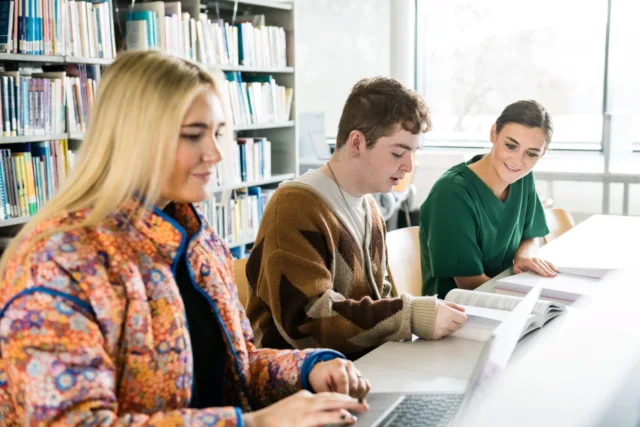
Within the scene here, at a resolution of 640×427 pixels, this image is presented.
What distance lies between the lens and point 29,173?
9.87 ft

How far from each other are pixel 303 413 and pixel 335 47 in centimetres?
581

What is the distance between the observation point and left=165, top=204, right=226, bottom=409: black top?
3.82 ft

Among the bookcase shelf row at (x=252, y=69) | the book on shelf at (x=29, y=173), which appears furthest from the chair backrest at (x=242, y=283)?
the bookcase shelf row at (x=252, y=69)

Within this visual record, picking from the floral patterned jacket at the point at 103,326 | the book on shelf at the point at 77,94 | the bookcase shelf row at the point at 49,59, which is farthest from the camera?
the book on shelf at the point at 77,94

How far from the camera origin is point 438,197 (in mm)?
2188

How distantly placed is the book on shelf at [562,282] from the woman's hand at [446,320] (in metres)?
0.44

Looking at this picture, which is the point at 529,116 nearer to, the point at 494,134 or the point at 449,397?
the point at 494,134

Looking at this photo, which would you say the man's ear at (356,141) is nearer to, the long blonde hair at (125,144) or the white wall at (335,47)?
the long blonde hair at (125,144)

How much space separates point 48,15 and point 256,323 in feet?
6.55

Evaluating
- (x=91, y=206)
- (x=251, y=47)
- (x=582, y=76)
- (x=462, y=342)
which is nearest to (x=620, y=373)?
(x=462, y=342)

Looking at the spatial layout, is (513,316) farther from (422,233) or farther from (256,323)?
(422,233)

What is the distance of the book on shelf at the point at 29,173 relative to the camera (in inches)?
115

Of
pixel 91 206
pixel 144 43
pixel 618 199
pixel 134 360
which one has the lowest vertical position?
pixel 618 199

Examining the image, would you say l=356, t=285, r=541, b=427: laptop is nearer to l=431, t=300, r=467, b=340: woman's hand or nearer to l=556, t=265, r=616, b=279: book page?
l=431, t=300, r=467, b=340: woman's hand
